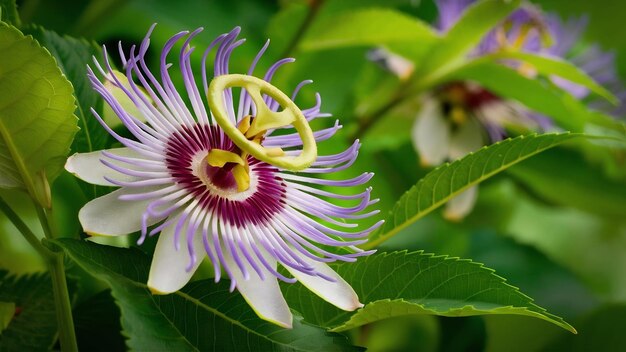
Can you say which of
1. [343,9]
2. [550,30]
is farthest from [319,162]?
Answer: [550,30]

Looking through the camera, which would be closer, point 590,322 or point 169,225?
point 169,225

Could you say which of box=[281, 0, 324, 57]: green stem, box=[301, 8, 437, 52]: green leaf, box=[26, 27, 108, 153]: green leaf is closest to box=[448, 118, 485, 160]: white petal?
box=[301, 8, 437, 52]: green leaf

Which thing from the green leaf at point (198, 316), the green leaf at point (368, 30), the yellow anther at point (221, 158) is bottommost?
the green leaf at point (198, 316)

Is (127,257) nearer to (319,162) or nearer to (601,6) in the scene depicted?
(319,162)

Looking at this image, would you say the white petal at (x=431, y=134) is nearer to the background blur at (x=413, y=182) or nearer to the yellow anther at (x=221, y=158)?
the background blur at (x=413, y=182)

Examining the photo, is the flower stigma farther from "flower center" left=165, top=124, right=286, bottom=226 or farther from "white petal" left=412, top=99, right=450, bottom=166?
"white petal" left=412, top=99, right=450, bottom=166

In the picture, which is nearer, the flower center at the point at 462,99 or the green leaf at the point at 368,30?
the green leaf at the point at 368,30

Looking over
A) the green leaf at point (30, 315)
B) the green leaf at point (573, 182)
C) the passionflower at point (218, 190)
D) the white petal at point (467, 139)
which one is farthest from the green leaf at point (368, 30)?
the green leaf at point (30, 315)

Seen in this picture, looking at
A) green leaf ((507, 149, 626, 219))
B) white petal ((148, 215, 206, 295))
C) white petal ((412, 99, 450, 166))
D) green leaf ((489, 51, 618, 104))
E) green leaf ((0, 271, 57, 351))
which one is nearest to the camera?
white petal ((148, 215, 206, 295))
